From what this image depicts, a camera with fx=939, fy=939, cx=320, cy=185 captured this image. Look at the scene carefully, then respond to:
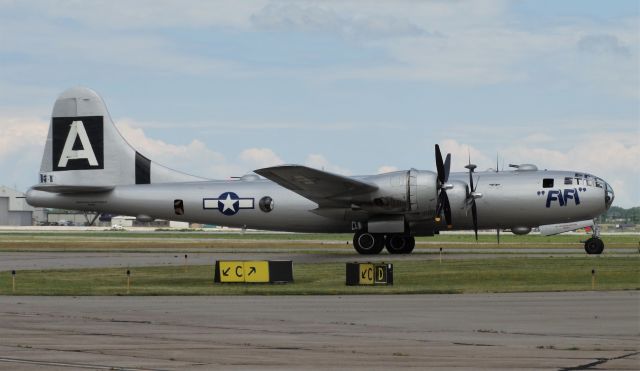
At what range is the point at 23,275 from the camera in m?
40.1

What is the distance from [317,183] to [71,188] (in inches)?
623

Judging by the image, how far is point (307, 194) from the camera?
167ft

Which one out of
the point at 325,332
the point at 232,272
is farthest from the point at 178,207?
the point at 325,332

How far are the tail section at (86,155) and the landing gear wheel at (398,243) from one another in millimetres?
13247

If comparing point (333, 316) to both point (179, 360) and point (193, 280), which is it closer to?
point (179, 360)

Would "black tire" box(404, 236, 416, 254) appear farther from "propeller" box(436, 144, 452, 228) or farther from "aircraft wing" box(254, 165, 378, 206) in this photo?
"aircraft wing" box(254, 165, 378, 206)

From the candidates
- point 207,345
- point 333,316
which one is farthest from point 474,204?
point 207,345

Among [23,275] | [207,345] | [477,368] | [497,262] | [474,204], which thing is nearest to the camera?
[477,368]

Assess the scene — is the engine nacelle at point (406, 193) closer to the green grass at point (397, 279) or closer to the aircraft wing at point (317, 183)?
the aircraft wing at point (317, 183)

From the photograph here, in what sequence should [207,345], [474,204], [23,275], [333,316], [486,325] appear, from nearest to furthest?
[207,345]
[486,325]
[333,316]
[23,275]
[474,204]

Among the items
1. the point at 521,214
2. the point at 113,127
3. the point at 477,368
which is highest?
the point at 113,127

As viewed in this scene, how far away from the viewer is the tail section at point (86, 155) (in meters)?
57.9

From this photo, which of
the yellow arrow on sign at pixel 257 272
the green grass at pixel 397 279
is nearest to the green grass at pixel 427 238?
the green grass at pixel 397 279

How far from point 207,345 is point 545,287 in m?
17.1
